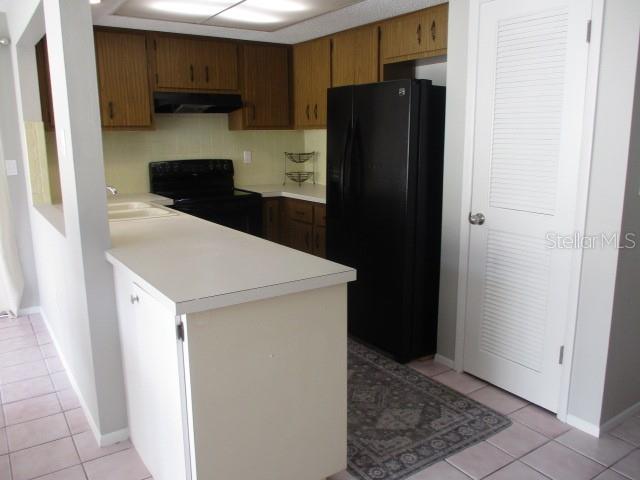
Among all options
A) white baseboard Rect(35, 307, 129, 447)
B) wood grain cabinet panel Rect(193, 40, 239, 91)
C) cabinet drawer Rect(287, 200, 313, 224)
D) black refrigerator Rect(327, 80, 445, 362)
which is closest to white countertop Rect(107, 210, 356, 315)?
white baseboard Rect(35, 307, 129, 447)

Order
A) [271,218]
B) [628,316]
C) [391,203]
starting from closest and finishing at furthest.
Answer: [628,316] < [391,203] < [271,218]

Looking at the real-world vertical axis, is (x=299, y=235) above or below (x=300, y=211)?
below

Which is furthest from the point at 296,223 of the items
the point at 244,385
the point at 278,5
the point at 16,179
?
the point at 244,385

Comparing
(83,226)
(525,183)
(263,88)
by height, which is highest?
(263,88)

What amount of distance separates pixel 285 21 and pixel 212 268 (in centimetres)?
244

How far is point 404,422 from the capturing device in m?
2.47

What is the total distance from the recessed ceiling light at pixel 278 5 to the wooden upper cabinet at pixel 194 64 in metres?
1.14

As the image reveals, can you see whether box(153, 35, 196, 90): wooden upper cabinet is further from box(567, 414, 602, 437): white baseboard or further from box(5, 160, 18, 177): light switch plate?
box(567, 414, 602, 437): white baseboard

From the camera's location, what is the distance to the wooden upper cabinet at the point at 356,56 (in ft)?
12.6

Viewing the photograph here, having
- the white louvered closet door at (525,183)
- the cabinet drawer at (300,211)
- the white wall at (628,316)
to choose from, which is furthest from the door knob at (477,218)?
the cabinet drawer at (300,211)

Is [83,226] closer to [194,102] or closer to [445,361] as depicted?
[445,361]

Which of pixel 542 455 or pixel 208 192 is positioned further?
pixel 208 192

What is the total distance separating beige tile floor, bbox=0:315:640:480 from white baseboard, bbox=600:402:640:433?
0.08 feet

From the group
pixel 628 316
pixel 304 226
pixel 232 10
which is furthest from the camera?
pixel 304 226
